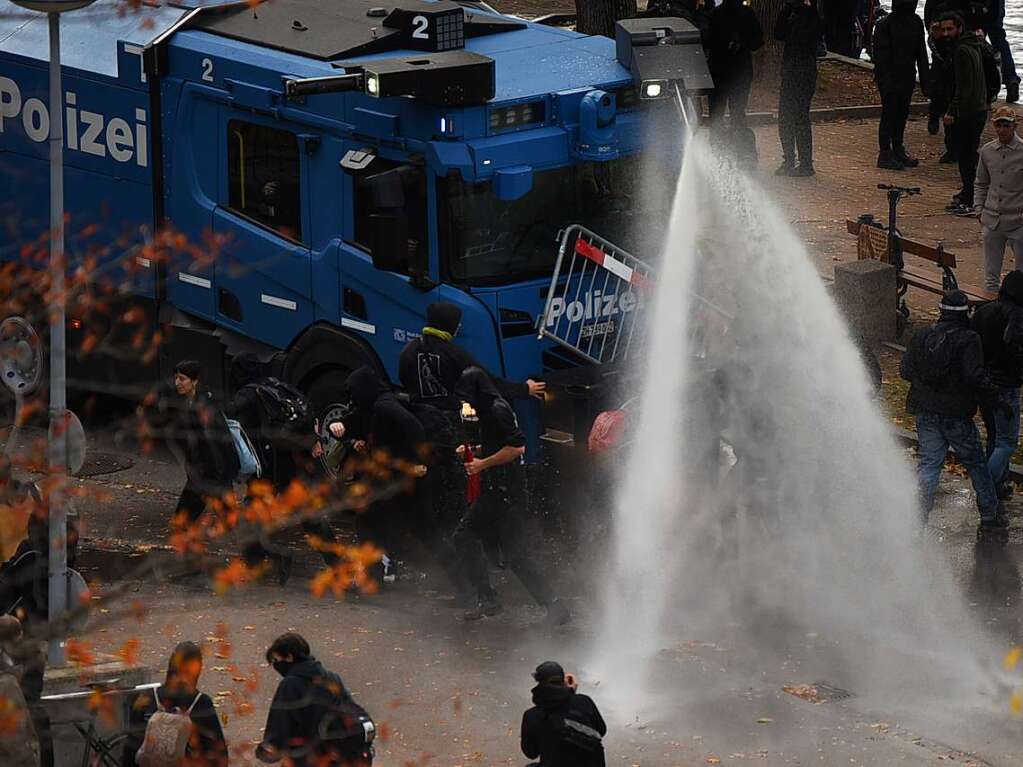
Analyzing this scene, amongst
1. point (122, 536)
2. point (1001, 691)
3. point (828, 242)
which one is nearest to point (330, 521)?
point (122, 536)

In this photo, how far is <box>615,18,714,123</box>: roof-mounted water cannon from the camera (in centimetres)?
1270

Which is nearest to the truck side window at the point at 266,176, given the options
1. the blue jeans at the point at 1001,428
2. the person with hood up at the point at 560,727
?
the blue jeans at the point at 1001,428

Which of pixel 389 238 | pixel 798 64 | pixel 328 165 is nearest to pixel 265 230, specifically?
pixel 328 165

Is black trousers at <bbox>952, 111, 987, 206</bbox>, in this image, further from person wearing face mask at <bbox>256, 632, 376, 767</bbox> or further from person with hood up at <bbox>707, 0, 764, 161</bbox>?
person wearing face mask at <bbox>256, 632, 376, 767</bbox>

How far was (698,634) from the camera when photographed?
11461 mm

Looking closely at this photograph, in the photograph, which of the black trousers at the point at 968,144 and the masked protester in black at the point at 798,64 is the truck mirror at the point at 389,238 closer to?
the masked protester in black at the point at 798,64

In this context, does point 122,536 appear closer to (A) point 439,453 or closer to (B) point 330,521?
(B) point 330,521

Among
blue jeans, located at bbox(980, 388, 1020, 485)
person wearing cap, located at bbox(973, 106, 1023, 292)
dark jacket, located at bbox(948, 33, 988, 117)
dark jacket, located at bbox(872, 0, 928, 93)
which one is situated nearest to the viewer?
blue jeans, located at bbox(980, 388, 1020, 485)

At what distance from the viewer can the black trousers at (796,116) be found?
20469 mm

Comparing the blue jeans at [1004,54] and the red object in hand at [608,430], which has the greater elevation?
the red object in hand at [608,430]

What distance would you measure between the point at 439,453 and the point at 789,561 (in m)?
2.26

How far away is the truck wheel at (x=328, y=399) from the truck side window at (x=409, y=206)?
1020mm

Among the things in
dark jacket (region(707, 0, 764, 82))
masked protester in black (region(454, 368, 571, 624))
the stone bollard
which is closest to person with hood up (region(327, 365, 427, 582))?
masked protester in black (region(454, 368, 571, 624))

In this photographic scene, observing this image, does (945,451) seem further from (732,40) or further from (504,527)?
(732,40)
